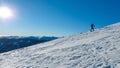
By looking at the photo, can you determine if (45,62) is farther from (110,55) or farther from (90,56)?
(110,55)

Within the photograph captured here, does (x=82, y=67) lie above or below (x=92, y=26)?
below

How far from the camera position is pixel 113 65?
10.6 meters

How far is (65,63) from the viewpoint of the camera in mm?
12961

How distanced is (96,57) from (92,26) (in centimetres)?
2027

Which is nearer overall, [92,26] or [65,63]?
[65,63]

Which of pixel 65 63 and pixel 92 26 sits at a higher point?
pixel 92 26

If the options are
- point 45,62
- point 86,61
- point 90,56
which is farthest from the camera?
point 45,62

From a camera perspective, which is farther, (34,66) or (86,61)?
(34,66)

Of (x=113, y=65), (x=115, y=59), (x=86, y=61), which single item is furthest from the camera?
(x=86, y=61)

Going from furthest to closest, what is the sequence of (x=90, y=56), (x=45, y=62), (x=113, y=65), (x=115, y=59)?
(x=45, y=62), (x=90, y=56), (x=115, y=59), (x=113, y=65)

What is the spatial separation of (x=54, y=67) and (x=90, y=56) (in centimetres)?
230

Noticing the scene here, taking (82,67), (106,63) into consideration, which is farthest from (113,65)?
(82,67)

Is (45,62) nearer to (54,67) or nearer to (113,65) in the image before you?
(54,67)

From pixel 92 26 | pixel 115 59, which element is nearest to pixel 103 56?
pixel 115 59
